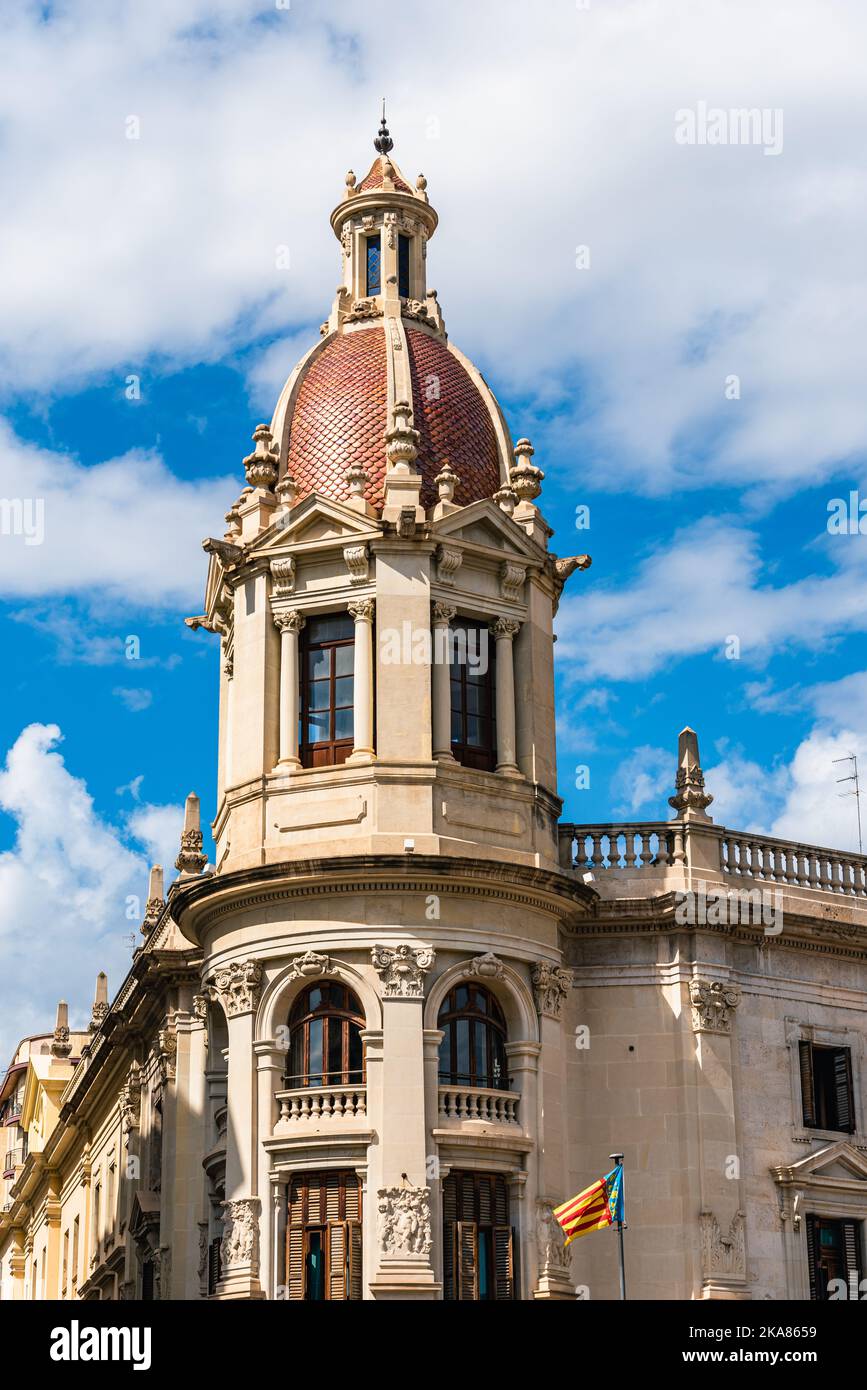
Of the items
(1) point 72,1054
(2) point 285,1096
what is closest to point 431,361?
(2) point 285,1096

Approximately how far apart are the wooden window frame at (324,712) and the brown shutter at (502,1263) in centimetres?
934

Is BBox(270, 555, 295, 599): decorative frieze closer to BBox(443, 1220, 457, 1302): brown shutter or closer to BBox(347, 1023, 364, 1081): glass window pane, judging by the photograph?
BBox(347, 1023, 364, 1081): glass window pane

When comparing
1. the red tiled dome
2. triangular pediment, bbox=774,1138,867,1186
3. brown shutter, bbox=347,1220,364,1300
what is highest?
the red tiled dome

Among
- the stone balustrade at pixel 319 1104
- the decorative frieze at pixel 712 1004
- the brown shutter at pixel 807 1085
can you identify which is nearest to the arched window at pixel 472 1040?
the stone balustrade at pixel 319 1104

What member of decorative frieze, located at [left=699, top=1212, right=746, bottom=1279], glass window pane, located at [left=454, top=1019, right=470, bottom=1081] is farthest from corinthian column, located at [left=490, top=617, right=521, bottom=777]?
decorative frieze, located at [left=699, top=1212, right=746, bottom=1279]

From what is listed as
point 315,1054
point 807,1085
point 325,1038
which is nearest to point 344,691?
point 325,1038

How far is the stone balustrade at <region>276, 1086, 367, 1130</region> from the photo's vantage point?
40.1 metres

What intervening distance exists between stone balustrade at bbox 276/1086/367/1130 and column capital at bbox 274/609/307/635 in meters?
9.07

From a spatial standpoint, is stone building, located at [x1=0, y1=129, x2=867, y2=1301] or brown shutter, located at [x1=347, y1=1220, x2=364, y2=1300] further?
stone building, located at [x1=0, y1=129, x2=867, y2=1301]

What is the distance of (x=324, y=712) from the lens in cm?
4338

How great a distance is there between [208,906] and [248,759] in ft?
9.83

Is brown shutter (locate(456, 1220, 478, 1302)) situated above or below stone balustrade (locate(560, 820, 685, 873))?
below

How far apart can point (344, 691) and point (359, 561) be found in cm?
256
